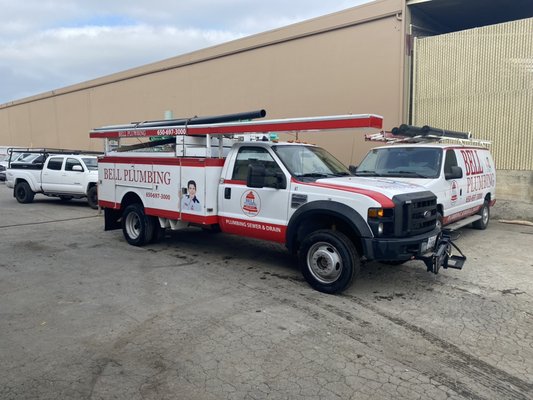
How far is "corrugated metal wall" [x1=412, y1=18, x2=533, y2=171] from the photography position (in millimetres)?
12031

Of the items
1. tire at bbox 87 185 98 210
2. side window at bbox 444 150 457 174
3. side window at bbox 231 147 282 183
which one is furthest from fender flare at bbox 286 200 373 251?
tire at bbox 87 185 98 210

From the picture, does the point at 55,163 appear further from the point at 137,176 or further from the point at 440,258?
the point at 440,258

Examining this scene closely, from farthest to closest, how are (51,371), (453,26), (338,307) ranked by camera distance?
(453,26)
(338,307)
(51,371)

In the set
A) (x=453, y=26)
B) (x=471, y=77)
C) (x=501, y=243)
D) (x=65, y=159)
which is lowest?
(x=501, y=243)

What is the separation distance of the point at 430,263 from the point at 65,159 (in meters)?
12.7

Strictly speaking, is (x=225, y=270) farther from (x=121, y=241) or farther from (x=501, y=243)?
(x=501, y=243)

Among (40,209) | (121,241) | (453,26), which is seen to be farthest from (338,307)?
(453,26)

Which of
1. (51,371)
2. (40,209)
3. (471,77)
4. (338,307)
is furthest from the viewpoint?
(40,209)

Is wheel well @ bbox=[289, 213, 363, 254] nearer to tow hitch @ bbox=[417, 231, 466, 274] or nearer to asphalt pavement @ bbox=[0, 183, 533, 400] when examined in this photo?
asphalt pavement @ bbox=[0, 183, 533, 400]

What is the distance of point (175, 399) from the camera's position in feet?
10.6

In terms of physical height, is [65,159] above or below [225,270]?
above

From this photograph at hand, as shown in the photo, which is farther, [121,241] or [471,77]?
[471,77]

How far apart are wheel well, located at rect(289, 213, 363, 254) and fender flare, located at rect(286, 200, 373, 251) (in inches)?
1.2

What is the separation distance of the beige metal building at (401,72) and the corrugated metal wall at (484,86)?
0.03 metres
